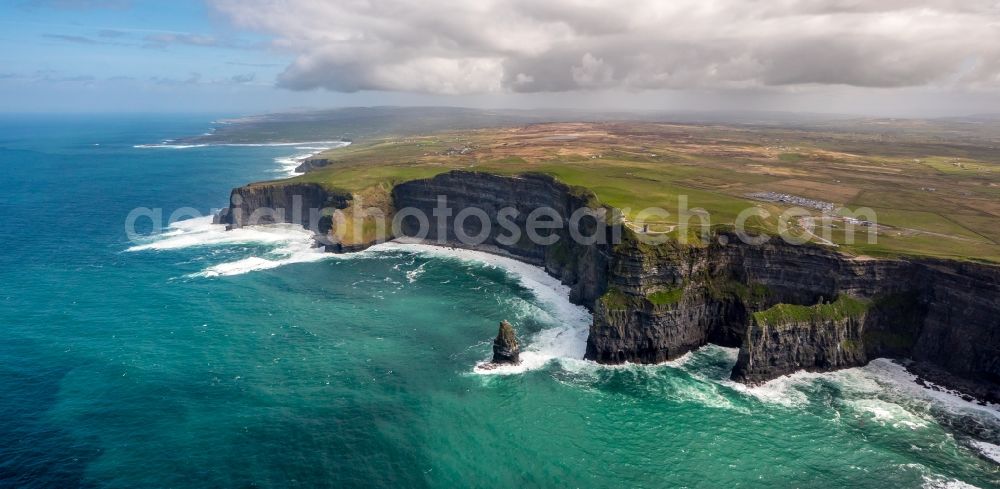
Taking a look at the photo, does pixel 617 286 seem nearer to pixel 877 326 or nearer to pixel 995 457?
pixel 877 326

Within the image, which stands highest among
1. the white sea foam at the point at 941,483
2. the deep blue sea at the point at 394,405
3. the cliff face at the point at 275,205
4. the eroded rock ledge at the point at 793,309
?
the cliff face at the point at 275,205

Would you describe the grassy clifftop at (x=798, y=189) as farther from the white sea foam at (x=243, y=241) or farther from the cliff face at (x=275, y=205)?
the white sea foam at (x=243, y=241)

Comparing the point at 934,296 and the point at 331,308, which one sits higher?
the point at 934,296

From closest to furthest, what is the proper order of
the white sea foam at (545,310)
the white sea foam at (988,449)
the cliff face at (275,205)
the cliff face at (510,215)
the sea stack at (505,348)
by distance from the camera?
1. the white sea foam at (988,449)
2. the sea stack at (505,348)
3. the white sea foam at (545,310)
4. the cliff face at (510,215)
5. the cliff face at (275,205)

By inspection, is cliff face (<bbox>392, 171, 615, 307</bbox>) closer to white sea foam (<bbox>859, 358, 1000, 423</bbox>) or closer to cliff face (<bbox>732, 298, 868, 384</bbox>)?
cliff face (<bbox>732, 298, 868, 384</bbox>)

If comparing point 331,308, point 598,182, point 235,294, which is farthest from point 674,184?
point 235,294

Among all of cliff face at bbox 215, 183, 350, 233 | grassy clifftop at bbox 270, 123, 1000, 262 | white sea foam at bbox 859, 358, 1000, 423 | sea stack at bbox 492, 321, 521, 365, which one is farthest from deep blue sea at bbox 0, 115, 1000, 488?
cliff face at bbox 215, 183, 350, 233

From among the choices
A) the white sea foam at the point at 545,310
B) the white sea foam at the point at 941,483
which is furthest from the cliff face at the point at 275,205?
the white sea foam at the point at 941,483
